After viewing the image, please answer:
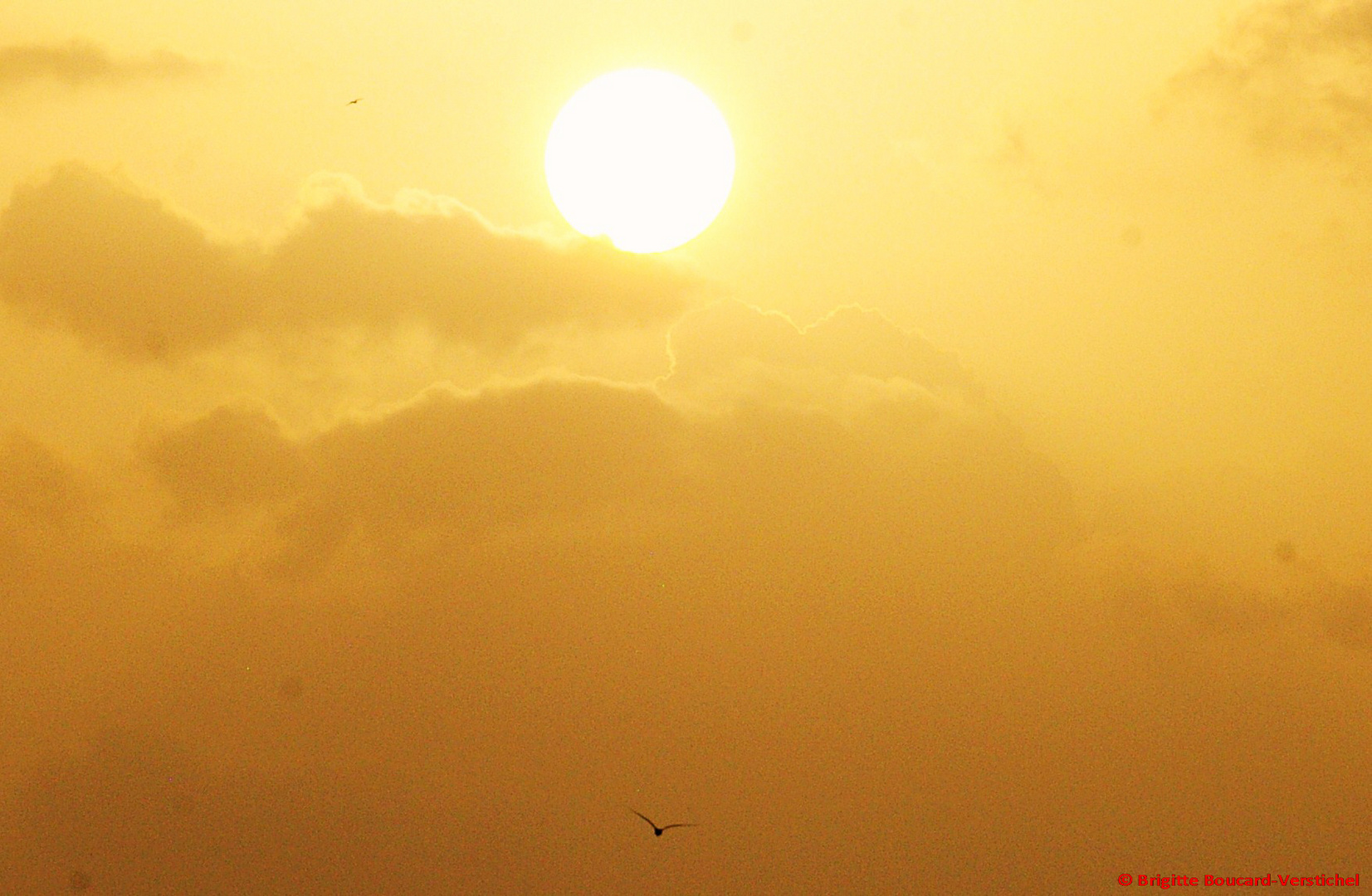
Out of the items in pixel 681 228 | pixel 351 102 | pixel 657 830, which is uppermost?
pixel 351 102

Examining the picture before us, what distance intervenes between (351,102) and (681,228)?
20.3 metres

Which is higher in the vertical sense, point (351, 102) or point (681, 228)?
point (351, 102)

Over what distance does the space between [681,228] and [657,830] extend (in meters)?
48.1

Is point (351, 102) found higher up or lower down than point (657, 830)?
higher up

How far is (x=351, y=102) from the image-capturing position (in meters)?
47.2

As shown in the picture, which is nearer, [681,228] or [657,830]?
[681,228]

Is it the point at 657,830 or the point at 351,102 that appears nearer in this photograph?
the point at 351,102

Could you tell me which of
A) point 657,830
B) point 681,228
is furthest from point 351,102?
point 657,830

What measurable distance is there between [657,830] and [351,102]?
188 feet

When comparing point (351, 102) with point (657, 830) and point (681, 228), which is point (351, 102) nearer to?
point (681, 228)

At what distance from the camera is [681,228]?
46.9m
